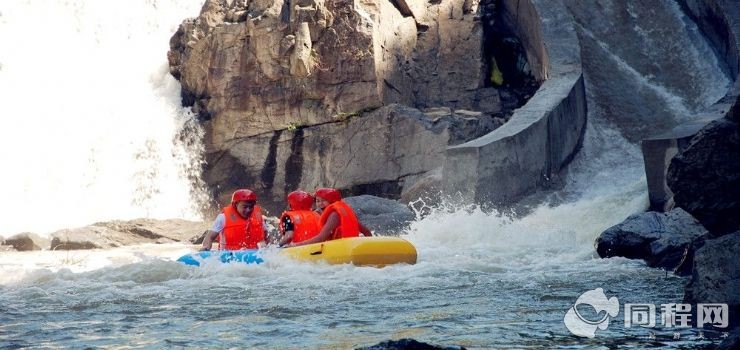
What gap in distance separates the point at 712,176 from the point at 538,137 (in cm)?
757

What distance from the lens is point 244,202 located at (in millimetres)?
9648

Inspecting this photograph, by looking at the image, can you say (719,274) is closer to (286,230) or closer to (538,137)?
(286,230)

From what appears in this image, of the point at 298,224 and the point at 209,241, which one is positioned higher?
the point at 298,224

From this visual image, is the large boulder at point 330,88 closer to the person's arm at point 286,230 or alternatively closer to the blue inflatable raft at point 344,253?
the person's arm at point 286,230

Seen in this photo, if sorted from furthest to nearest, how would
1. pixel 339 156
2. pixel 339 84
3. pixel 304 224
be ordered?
1. pixel 339 84
2. pixel 339 156
3. pixel 304 224

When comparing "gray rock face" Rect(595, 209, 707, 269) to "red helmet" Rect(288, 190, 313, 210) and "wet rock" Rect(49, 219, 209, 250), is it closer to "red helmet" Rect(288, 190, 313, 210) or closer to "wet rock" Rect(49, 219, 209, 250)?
"red helmet" Rect(288, 190, 313, 210)

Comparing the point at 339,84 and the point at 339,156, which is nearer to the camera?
the point at 339,156

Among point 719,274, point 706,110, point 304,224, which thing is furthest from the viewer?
point 706,110

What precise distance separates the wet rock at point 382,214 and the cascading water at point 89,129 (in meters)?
4.93

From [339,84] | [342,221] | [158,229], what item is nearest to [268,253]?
[342,221]

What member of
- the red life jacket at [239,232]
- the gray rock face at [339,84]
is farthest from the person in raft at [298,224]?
the gray rock face at [339,84]

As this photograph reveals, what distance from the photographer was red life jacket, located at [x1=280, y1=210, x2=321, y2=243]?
9.45 meters

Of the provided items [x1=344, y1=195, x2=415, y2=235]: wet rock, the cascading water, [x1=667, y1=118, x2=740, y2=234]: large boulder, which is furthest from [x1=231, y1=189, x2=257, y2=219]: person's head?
the cascading water

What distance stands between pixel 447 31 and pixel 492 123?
2.39m
